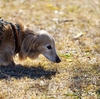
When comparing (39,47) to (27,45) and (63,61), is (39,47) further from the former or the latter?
(63,61)

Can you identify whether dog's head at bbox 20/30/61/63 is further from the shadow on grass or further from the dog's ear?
the shadow on grass

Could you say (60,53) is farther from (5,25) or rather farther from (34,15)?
(34,15)

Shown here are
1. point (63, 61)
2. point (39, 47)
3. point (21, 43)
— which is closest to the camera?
point (21, 43)

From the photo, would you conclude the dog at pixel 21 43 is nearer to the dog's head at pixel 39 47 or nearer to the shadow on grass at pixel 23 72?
the dog's head at pixel 39 47

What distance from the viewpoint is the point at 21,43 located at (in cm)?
642

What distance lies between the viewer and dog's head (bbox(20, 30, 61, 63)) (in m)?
6.44

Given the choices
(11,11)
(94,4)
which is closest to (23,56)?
(11,11)

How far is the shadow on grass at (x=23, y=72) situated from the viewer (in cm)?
609

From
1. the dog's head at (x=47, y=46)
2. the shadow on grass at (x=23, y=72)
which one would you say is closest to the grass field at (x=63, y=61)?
the shadow on grass at (x=23, y=72)

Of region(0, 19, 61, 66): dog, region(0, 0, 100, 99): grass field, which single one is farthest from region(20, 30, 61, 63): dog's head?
region(0, 0, 100, 99): grass field

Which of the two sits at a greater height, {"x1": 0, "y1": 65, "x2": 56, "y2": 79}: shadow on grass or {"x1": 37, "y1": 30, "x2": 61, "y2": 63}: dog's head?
{"x1": 37, "y1": 30, "x2": 61, "y2": 63}: dog's head

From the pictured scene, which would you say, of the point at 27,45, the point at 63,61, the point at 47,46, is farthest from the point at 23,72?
the point at 63,61

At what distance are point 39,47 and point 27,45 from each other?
208mm

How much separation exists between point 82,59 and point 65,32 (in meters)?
1.77
